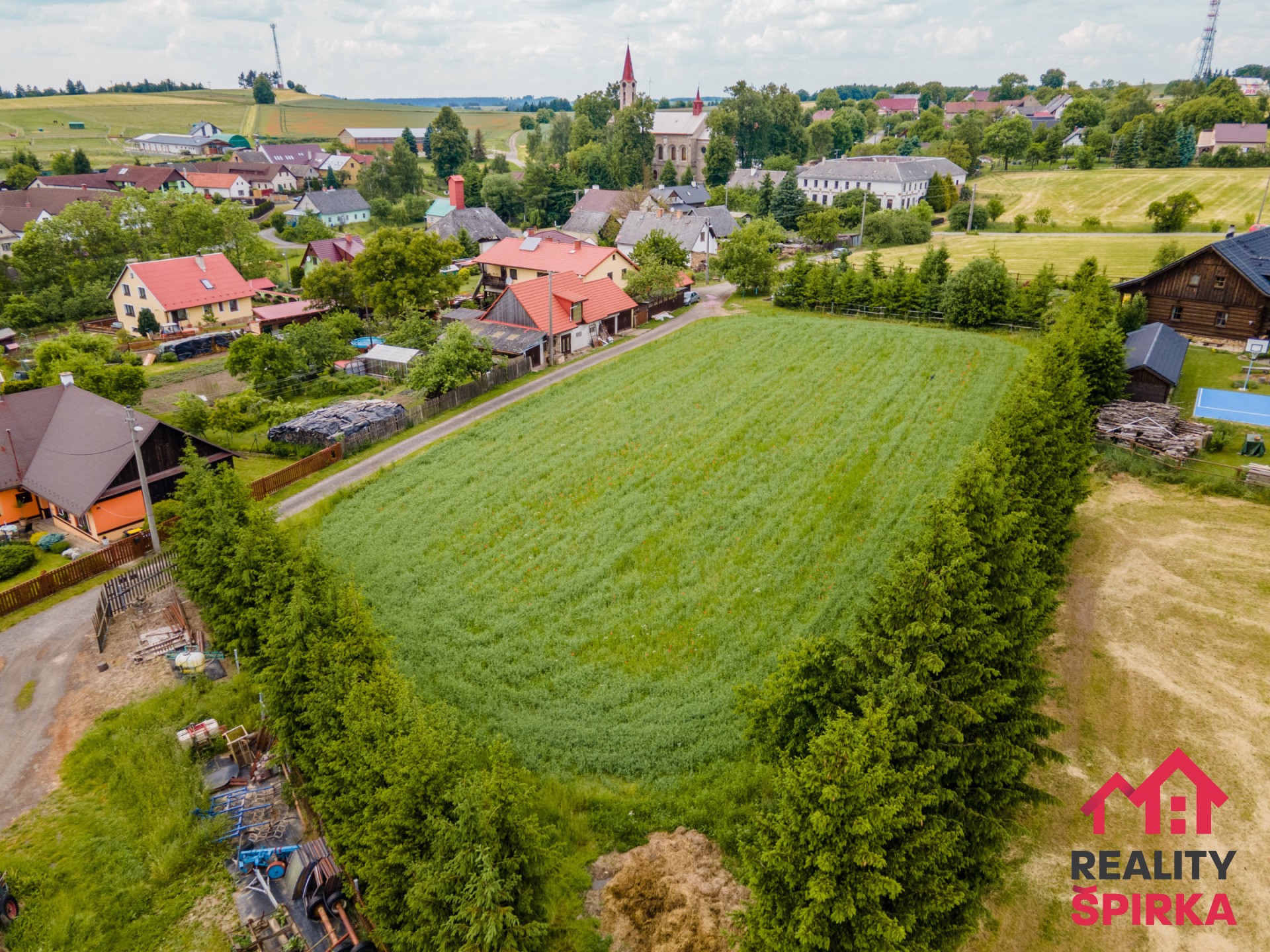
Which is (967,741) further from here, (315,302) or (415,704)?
(315,302)

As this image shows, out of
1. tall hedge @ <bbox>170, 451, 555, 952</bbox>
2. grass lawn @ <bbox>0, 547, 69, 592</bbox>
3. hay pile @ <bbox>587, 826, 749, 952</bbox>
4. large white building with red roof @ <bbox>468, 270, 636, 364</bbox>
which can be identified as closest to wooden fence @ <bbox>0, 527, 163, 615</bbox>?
grass lawn @ <bbox>0, 547, 69, 592</bbox>

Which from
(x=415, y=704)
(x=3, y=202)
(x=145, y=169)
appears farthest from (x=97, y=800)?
(x=145, y=169)

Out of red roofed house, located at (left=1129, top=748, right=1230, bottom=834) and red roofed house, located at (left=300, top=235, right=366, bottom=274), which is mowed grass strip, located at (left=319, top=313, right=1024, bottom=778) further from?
red roofed house, located at (left=300, top=235, right=366, bottom=274)

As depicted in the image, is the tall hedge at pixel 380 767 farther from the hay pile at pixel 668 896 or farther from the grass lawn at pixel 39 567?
the grass lawn at pixel 39 567

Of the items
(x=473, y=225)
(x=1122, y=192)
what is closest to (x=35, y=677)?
(x=473, y=225)

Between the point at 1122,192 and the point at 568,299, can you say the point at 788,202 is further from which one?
the point at 568,299

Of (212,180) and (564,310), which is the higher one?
(212,180)
